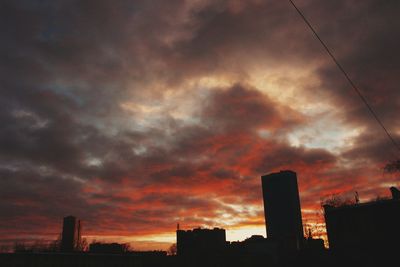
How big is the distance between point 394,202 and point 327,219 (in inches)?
294

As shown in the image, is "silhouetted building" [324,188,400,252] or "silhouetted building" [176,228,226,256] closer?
"silhouetted building" [324,188,400,252]

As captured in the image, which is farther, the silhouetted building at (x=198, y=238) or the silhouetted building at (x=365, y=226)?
the silhouetted building at (x=198, y=238)

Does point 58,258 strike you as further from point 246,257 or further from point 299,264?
point 246,257

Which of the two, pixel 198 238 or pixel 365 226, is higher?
pixel 198 238

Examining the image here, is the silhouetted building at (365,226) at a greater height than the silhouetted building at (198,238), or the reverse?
the silhouetted building at (198,238)

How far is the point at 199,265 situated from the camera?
99.6 metres

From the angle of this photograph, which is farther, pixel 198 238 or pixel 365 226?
pixel 198 238

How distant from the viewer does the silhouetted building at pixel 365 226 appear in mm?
35906

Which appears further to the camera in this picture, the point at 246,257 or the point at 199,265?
the point at 246,257

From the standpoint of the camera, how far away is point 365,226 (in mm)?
37250

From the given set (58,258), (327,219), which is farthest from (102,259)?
(327,219)

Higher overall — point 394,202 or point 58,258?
point 394,202

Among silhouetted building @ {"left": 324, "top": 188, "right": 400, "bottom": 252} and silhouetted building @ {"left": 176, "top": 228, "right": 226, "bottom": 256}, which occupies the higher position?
silhouetted building @ {"left": 176, "top": 228, "right": 226, "bottom": 256}

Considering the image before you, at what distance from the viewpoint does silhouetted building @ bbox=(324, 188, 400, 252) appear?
35.9m
